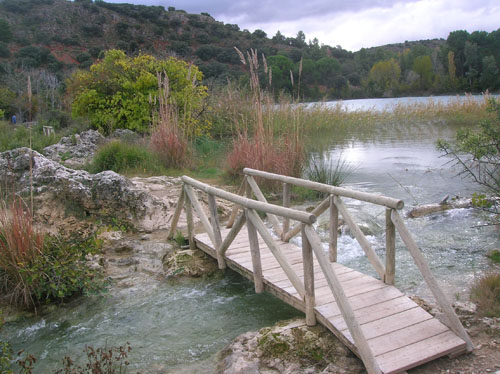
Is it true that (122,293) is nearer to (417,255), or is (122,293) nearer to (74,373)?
(74,373)

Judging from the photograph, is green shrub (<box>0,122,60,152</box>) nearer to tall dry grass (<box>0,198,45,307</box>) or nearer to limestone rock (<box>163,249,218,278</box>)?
limestone rock (<box>163,249,218,278</box>)

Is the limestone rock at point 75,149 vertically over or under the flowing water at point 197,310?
over

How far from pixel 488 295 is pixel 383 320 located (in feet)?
3.54

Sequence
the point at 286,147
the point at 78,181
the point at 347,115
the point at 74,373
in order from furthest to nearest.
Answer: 1. the point at 347,115
2. the point at 286,147
3. the point at 78,181
4. the point at 74,373

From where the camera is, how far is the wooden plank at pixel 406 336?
2617mm

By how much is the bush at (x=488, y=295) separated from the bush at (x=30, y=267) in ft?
10.5

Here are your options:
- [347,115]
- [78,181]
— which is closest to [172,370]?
[78,181]

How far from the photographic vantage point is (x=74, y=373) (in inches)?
104

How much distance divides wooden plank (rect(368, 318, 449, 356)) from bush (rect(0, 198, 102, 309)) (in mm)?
2572

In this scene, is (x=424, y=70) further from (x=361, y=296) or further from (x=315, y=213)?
(x=361, y=296)

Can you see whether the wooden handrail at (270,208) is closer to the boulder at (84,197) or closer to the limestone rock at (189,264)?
the limestone rock at (189,264)

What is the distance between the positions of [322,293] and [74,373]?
1.76 meters

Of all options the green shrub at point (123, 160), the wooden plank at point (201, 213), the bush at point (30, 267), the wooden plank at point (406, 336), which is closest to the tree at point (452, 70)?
the green shrub at point (123, 160)

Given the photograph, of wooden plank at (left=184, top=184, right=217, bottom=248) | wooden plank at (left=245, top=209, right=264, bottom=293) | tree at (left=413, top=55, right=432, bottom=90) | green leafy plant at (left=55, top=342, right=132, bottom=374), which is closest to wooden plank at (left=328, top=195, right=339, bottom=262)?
wooden plank at (left=245, top=209, right=264, bottom=293)
